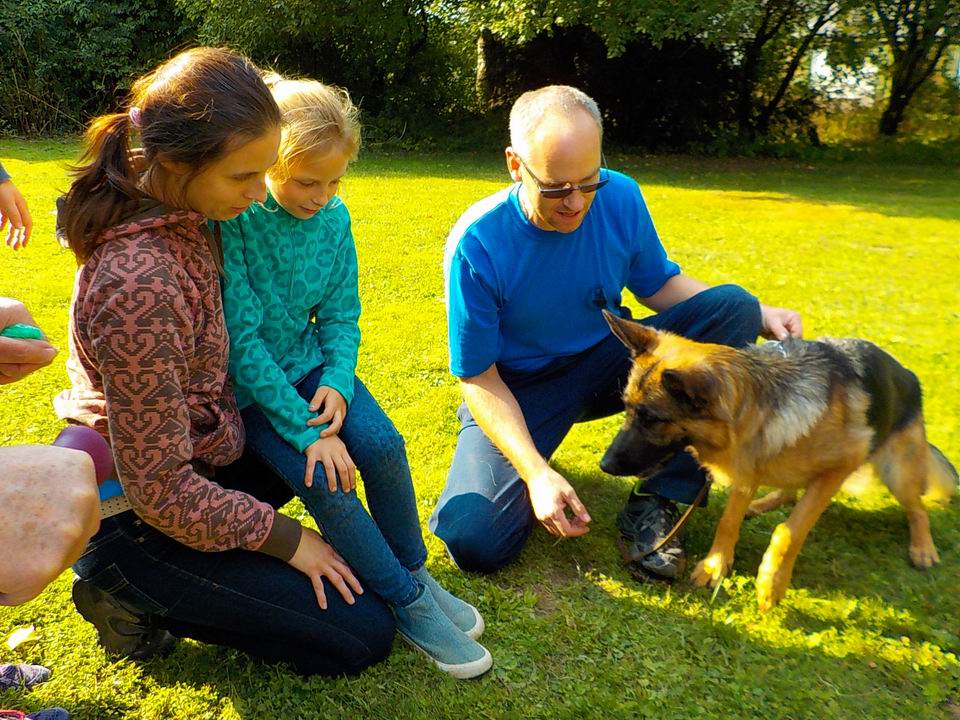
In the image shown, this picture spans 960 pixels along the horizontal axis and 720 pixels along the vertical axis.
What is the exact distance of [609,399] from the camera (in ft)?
13.7

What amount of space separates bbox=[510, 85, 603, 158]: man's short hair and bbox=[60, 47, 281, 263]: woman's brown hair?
1.42 meters

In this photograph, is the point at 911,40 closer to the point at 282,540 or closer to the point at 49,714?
the point at 282,540

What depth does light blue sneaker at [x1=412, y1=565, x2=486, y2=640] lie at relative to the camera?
3127mm

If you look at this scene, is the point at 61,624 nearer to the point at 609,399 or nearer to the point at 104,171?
the point at 104,171

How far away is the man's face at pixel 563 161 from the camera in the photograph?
10.9 ft

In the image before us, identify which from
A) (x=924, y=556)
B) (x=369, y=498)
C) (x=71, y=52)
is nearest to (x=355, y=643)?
(x=369, y=498)

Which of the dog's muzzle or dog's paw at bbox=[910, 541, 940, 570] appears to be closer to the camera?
the dog's muzzle

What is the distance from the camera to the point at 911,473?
3.76 m

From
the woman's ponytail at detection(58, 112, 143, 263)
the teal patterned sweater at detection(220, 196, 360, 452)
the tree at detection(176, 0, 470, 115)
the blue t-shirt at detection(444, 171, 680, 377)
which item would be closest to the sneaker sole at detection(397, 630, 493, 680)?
the teal patterned sweater at detection(220, 196, 360, 452)

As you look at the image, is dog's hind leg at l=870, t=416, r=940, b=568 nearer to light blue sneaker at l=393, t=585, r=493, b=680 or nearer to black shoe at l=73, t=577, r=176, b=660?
light blue sneaker at l=393, t=585, r=493, b=680

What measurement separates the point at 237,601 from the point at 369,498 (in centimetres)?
62

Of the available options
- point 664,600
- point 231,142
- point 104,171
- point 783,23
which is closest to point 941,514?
point 664,600

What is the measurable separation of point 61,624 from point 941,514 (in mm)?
4232

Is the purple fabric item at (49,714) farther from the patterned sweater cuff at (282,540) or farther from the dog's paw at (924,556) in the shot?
the dog's paw at (924,556)
